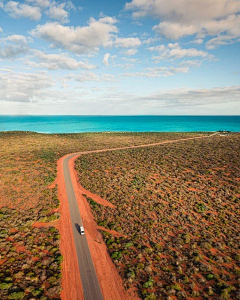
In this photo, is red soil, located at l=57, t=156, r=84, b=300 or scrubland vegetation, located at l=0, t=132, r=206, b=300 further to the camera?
scrubland vegetation, located at l=0, t=132, r=206, b=300

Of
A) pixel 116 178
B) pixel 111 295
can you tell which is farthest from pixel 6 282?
pixel 116 178

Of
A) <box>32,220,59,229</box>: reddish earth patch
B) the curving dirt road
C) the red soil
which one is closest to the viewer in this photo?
the red soil

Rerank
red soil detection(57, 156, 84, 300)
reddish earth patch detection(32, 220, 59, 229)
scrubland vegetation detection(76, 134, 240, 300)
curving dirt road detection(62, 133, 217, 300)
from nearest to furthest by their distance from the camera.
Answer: red soil detection(57, 156, 84, 300) < curving dirt road detection(62, 133, 217, 300) < scrubland vegetation detection(76, 134, 240, 300) < reddish earth patch detection(32, 220, 59, 229)

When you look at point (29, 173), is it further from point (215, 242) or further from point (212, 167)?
Result: point (212, 167)

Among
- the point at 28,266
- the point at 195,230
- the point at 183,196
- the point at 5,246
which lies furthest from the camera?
the point at 183,196

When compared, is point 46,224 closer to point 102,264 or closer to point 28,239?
point 28,239

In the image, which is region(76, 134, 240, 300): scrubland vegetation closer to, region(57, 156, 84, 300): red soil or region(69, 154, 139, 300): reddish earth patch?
region(69, 154, 139, 300): reddish earth patch

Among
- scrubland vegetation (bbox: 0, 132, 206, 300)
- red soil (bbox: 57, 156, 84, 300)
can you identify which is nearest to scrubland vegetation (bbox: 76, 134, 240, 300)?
red soil (bbox: 57, 156, 84, 300)

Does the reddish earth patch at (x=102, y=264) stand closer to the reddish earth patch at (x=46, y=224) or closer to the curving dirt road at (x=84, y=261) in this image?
the curving dirt road at (x=84, y=261)

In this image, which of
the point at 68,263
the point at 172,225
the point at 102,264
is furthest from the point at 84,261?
the point at 172,225
